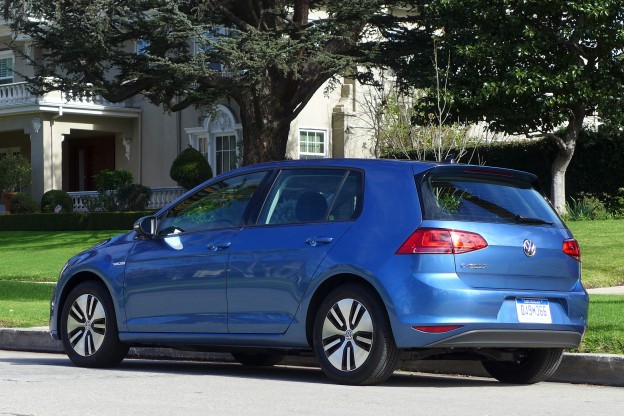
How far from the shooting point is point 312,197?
9422mm

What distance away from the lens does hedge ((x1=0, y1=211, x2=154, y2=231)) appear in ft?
112

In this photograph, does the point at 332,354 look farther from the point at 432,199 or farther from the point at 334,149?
the point at 334,149

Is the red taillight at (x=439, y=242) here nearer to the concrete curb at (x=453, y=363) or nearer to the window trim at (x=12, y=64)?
the concrete curb at (x=453, y=363)

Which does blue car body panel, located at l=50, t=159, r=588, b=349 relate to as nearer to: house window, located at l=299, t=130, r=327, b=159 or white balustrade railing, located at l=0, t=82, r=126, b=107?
house window, located at l=299, t=130, r=327, b=159

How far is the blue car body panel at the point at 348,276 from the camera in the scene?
8.50 m

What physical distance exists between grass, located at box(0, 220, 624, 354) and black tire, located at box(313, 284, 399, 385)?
91.2 inches

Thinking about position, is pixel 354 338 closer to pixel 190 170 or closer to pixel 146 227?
pixel 146 227

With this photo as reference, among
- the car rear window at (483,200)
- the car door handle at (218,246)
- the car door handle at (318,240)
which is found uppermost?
the car rear window at (483,200)

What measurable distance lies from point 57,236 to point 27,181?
6.95m

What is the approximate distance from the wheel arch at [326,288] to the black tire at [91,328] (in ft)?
6.81

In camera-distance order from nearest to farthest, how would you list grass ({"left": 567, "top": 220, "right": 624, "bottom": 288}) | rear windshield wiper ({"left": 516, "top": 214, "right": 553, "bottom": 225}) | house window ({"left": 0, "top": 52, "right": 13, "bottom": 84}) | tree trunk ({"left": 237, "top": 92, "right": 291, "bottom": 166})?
rear windshield wiper ({"left": 516, "top": 214, "right": 553, "bottom": 225}) → grass ({"left": 567, "top": 220, "right": 624, "bottom": 288}) → tree trunk ({"left": 237, "top": 92, "right": 291, "bottom": 166}) → house window ({"left": 0, "top": 52, "right": 13, "bottom": 84})

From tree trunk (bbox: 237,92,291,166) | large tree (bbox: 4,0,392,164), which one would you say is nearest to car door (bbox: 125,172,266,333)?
large tree (bbox: 4,0,392,164)

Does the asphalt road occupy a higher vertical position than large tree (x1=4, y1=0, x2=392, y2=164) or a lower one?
lower

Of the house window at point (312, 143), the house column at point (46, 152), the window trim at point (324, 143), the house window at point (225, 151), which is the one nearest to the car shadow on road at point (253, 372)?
the window trim at point (324, 143)
